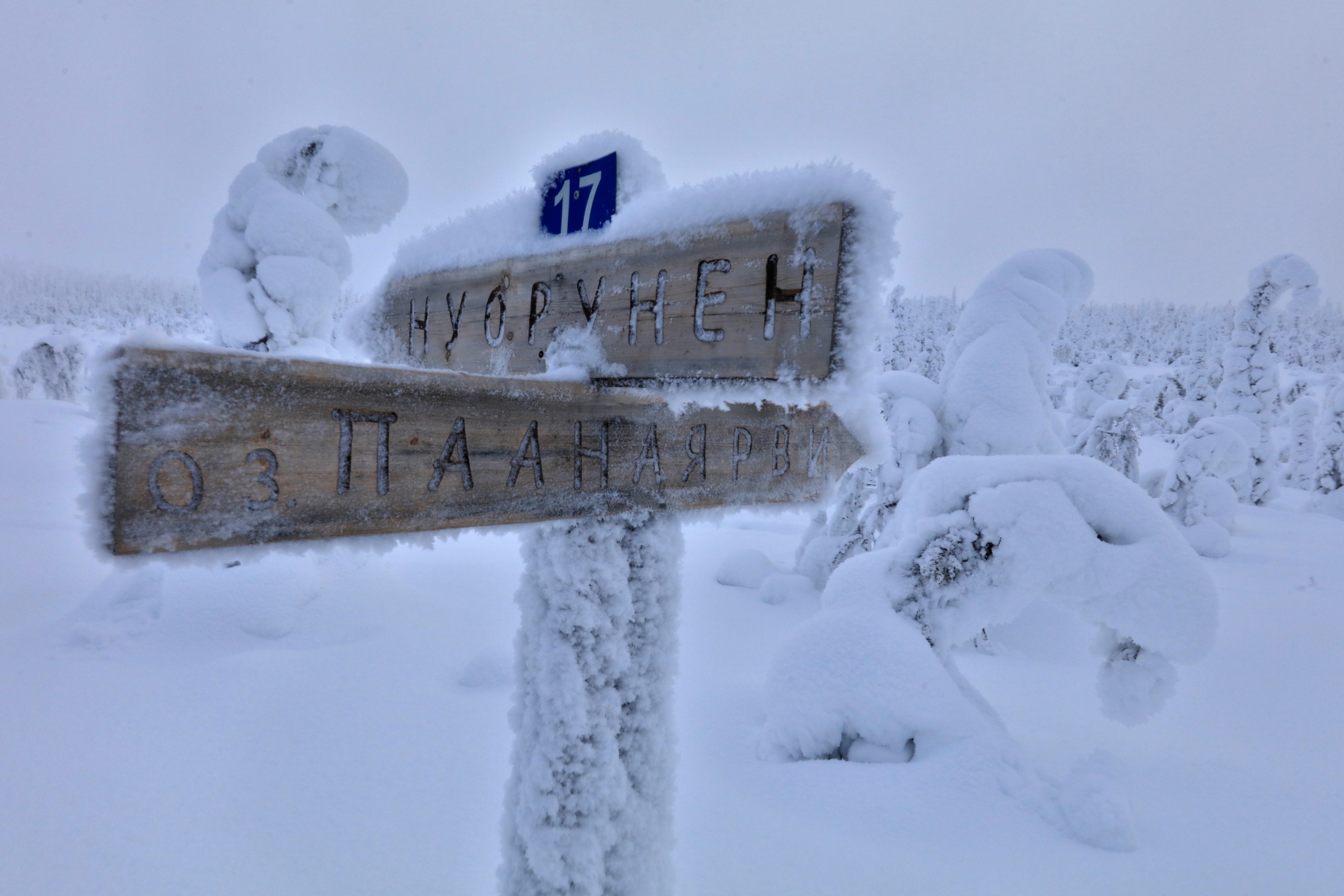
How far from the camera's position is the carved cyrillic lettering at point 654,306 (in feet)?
4.28

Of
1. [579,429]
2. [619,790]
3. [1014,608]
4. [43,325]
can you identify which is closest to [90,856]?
[619,790]

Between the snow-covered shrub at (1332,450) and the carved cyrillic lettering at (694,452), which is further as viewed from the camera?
the snow-covered shrub at (1332,450)

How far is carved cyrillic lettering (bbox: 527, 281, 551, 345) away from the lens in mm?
1516

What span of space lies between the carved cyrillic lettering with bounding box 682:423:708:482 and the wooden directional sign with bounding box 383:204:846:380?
6.6 inches

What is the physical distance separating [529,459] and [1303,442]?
3566 cm

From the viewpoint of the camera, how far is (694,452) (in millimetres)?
1409

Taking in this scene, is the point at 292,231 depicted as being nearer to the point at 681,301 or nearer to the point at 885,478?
the point at 681,301

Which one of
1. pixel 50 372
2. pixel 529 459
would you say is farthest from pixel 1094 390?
pixel 50 372

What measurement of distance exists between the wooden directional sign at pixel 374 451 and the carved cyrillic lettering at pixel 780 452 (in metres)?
0.10

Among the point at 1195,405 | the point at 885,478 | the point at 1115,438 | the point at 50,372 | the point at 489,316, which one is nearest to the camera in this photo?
the point at 489,316

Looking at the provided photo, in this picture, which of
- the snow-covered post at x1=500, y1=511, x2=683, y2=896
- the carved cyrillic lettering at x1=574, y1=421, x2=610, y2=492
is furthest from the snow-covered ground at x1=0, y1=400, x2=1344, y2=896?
the carved cyrillic lettering at x1=574, y1=421, x2=610, y2=492

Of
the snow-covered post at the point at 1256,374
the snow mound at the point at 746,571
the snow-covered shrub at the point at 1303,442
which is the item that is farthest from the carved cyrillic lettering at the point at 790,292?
the snow-covered shrub at the point at 1303,442

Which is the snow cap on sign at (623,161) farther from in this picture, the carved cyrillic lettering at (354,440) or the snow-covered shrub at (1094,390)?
the snow-covered shrub at (1094,390)

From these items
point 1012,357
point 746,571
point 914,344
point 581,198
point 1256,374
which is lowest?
point 746,571
